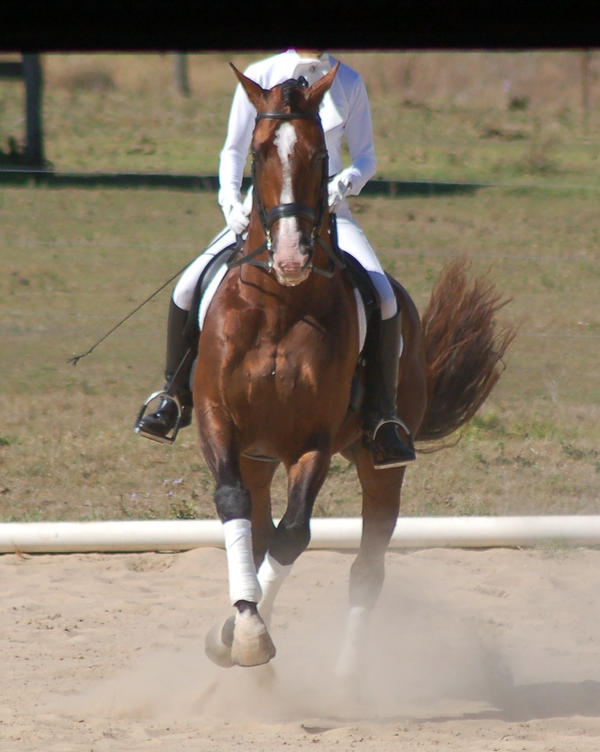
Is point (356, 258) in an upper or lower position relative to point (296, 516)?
upper

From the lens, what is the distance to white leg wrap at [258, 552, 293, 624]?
4.27 metres

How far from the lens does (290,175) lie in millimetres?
3951

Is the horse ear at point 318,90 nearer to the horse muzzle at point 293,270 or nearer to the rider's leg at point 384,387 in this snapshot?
the horse muzzle at point 293,270

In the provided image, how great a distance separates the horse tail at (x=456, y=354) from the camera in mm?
5863

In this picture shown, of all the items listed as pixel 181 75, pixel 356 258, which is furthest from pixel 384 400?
pixel 181 75

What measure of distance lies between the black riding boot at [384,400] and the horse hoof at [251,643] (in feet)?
3.39

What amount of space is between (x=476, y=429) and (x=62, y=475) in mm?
2872

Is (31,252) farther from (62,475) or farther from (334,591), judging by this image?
(334,591)

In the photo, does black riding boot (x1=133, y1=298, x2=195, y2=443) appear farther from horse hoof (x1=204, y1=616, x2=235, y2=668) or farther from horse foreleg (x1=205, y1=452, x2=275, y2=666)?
horse hoof (x1=204, y1=616, x2=235, y2=668)

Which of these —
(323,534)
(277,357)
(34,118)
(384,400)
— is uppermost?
(277,357)

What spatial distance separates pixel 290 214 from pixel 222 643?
5.02 ft

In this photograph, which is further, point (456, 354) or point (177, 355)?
point (456, 354)

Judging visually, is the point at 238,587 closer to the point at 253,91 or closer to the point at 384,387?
the point at 384,387

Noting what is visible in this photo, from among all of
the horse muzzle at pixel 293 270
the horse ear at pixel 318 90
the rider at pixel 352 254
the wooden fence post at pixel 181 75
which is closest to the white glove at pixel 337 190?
the rider at pixel 352 254
